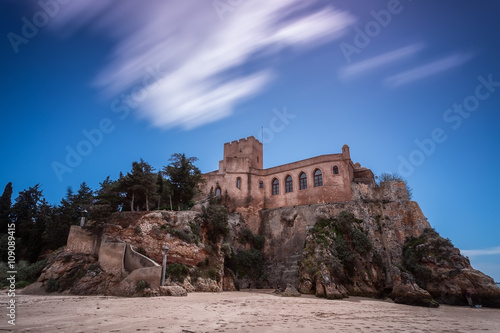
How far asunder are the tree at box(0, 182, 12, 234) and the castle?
22982mm

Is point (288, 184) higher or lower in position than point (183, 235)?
higher

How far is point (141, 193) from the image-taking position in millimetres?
23781

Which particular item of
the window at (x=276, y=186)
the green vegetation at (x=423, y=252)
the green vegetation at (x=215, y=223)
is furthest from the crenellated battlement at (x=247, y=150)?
the green vegetation at (x=423, y=252)

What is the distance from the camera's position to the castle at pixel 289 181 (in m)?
29.2

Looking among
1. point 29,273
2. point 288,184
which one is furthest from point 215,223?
point 29,273

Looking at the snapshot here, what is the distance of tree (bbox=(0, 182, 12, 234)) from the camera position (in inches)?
1259

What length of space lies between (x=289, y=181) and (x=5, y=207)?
3384 centimetres

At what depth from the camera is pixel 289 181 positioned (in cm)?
3203

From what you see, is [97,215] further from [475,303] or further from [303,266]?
[475,303]

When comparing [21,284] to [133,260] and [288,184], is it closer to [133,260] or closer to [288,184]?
[133,260]

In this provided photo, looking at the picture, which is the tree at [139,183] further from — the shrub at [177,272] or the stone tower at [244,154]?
the stone tower at [244,154]

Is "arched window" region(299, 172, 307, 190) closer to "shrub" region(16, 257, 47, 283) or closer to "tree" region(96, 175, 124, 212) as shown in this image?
"tree" region(96, 175, 124, 212)

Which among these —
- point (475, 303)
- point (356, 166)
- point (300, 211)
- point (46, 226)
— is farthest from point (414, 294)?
point (46, 226)

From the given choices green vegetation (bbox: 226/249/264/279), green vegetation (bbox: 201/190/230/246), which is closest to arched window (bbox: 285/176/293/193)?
green vegetation (bbox: 226/249/264/279)
